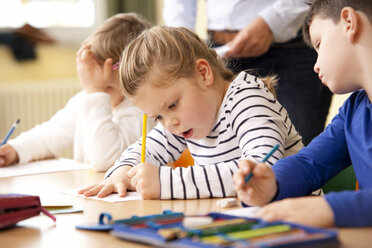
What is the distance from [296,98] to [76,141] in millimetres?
836

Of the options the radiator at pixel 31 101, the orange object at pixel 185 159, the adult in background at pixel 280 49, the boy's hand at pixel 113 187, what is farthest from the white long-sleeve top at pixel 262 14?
the radiator at pixel 31 101

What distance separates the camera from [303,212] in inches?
Result: 31.7

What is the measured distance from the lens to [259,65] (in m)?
2.00

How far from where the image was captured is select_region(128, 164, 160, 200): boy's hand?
1173 mm

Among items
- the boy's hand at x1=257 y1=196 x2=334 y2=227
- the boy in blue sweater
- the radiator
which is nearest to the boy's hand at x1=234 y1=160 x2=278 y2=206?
the boy in blue sweater

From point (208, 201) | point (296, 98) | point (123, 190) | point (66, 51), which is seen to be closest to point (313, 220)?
point (208, 201)

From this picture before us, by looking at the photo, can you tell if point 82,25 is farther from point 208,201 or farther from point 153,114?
point 208,201

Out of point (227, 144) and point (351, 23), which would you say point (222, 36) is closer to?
point (227, 144)

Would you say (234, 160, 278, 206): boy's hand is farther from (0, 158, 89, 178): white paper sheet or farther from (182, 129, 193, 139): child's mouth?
(0, 158, 89, 178): white paper sheet

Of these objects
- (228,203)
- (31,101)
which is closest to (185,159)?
(228,203)

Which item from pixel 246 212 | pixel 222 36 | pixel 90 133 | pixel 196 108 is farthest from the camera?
pixel 222 36

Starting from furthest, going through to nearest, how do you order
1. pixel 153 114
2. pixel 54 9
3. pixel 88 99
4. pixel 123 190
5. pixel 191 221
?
pixel 54 9 → pixel 88 99 → pixel 153 114 → pixel 123 190 → pixel 191 221

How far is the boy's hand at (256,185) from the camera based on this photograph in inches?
36.5

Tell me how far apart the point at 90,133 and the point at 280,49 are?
735mm
